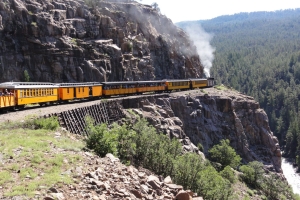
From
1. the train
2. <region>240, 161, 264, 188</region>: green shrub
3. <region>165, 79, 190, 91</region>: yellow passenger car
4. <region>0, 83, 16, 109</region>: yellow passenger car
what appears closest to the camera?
<region>0, 83, 16, 109</region>: yellow passenger car

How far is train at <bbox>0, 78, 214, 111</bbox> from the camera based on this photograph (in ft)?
86.9

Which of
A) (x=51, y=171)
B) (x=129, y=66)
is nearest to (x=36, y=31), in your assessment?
(x=129, y=66)

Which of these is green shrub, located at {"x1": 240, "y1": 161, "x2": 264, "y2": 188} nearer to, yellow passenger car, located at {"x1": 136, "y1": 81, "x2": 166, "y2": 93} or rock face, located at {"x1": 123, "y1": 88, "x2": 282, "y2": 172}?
rock face, located at {"x1": 123, "y1": 88, "x2": 282, "y2": 172}

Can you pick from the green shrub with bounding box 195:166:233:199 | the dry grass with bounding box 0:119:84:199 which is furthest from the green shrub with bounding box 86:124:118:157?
the green shrub with bounding box 195:166:233:199

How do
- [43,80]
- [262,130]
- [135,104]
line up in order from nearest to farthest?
[135,104], [43,80], [262,130]

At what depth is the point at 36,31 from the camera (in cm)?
5403

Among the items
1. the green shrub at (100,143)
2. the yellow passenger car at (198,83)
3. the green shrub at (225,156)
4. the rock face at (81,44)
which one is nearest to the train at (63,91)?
the yellow passenger car at (198,83)

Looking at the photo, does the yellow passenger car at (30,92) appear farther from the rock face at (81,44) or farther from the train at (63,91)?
the rock face at (81,44)

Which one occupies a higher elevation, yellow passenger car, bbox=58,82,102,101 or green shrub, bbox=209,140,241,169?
yellow passenger car, bbox=58,82,102,101

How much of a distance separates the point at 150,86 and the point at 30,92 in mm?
25337

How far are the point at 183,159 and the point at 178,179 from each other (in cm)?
265

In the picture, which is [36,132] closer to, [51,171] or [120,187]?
[51,171]

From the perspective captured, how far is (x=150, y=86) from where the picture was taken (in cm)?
5100

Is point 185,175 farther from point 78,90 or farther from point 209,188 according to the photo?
point 78,90
